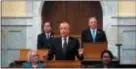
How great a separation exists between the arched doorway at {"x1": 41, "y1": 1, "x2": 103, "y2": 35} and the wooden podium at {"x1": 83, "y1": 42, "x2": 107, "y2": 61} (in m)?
3.65

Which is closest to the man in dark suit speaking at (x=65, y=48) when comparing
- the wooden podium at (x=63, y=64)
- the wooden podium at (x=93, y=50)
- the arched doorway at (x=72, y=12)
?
the wooden podium at (x=63, y=64)

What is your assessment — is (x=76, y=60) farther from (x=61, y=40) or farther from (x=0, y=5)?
(x=0, y=5)

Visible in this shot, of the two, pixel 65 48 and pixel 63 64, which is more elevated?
pixel 65 48

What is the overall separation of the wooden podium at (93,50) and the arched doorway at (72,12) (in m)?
3.65

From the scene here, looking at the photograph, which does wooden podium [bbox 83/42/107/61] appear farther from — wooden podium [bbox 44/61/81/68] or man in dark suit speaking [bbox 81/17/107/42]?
wooden podium [bbox 44/61/81/68]

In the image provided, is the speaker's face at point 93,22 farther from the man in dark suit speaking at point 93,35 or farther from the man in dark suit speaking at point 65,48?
the man in dark suit speaking at point 65,48

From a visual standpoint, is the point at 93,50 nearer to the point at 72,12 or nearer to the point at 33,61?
the point at 33,61

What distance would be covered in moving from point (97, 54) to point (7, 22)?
3801mm

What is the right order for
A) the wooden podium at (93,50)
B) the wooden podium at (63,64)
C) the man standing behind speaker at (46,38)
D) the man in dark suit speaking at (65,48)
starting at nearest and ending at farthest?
the wooden podium at (63,64) < the man in dark suit speaking at (65,48) < the wooden podium at (93,50) < the man standing behind speaker at (46,38)

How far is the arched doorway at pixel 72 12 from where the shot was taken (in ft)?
35.7

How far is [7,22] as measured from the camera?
10.7 meters

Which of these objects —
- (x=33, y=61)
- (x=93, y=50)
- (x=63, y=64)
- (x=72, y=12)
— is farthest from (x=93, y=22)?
(x=72, y=12)

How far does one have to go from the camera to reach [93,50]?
721 centimetres

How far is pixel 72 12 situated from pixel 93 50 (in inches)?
151
